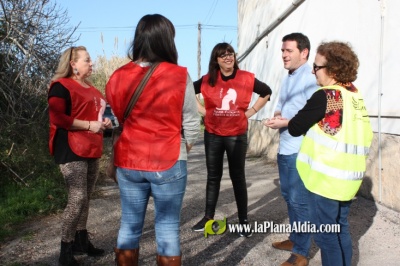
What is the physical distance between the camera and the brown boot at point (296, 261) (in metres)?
3.28

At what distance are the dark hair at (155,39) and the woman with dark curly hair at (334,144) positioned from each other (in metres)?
0.88

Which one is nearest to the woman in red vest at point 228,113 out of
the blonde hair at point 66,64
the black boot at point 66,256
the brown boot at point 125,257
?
the blonde hair at point 66,64

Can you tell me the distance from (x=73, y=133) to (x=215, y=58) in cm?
168

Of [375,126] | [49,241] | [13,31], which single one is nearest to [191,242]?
[49,241]

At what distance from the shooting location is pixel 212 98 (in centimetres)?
420

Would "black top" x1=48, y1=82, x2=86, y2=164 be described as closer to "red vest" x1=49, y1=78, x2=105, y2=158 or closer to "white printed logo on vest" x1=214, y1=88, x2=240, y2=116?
"red vest" x1=49, y1=78, x2=105, y2=158

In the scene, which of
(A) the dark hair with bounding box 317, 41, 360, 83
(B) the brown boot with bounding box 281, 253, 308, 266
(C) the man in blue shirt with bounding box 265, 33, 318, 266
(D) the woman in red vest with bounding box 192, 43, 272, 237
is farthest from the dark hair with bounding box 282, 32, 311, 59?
(B) the brown boot with bounding box 281, 253, 308, 266

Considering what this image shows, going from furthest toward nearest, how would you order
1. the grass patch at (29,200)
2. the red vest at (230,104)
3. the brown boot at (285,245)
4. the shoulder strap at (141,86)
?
the grass patch at (29,200) → the red vest at (230,104) → the brown boot at (285,245) → the shoulder strap at (141,86)

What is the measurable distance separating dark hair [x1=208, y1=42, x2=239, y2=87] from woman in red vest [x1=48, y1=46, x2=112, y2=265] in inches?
51.6

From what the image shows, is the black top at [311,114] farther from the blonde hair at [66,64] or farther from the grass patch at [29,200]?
the grass patch at [29,200]

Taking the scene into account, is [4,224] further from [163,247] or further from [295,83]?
[295,83]

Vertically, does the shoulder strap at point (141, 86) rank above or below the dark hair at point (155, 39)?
below

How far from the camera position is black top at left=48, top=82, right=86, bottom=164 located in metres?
3.22

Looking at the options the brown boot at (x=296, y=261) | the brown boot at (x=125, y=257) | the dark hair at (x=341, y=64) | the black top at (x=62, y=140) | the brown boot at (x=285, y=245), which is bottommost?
the brown boot at (x=285, y=245)
